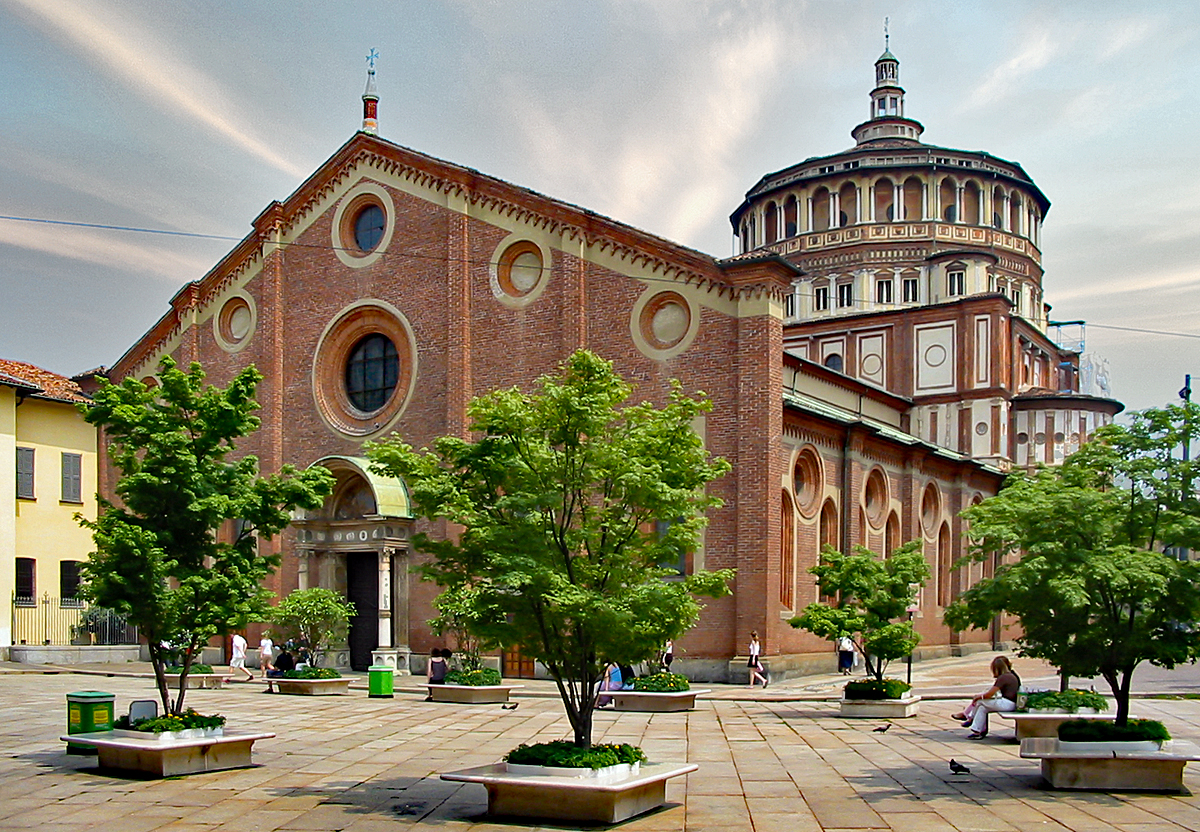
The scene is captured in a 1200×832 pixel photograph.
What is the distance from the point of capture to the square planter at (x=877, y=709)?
887 inches

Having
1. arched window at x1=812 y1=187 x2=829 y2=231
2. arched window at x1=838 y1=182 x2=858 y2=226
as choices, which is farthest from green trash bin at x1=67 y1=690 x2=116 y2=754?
arched window at x1=812 y1=187 x2=829 y2=231

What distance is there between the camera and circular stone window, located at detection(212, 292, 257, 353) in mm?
38031

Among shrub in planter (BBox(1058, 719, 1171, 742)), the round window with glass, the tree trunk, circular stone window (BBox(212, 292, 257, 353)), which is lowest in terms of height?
shrub in planter (BBox(1058, 719, 1171, 742))

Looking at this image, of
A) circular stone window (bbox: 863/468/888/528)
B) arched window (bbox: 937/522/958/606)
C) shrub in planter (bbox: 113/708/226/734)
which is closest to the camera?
shrub in planter (bbox: 113/708/226/734)

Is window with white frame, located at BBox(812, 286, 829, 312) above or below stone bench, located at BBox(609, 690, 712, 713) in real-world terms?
above

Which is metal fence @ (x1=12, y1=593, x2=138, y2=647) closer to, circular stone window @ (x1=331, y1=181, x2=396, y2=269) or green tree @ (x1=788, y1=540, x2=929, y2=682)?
circular stone window @ (x1=331, y1=181, x2=396, y2=269)

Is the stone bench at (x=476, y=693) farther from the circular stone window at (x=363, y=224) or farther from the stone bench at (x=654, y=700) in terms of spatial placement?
the circular stone window at (x=363, y=224)

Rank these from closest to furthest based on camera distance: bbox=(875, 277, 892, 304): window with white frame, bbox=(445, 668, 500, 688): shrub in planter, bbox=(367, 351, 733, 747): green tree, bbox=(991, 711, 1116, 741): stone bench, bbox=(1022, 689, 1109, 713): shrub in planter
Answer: bbox=(367, 351, 733, 747): green tree < bbox=(991, 711, 1116, 741): stone bench < bbox=(1022, 689, 1109, 713): shrub in planter < bbox=(445, 668, 500, 688): shrub in planter < bbox=(875, 277, 892, 304): window with white frame

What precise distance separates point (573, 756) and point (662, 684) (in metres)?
11.3

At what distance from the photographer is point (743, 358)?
93.1 feet

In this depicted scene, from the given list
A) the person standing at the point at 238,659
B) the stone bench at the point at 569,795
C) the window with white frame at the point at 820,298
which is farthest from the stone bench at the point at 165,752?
the window with white frame at the point at 820,298

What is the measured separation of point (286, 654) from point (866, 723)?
1527cm

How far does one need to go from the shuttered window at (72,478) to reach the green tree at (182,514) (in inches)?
1092

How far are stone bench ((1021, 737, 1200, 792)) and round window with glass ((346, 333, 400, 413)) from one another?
79.3 feet
